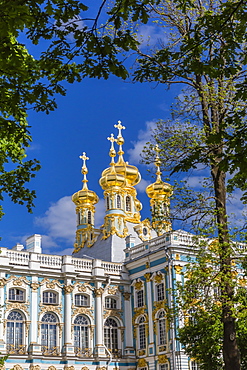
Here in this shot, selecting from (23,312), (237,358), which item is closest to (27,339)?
(23,312)

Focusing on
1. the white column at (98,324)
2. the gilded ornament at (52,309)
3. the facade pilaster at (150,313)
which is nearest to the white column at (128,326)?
the white column at (98,324)

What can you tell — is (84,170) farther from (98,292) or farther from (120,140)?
(98,292)

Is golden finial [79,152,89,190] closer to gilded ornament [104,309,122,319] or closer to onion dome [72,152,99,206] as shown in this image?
onion dome [72,152,99,206]

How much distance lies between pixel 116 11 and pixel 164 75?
1.25 metres

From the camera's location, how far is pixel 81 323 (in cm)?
3278

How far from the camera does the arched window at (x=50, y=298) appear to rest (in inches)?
1265

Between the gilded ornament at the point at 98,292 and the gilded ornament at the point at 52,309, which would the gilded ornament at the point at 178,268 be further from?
the gilded ornament at the point at 52,309

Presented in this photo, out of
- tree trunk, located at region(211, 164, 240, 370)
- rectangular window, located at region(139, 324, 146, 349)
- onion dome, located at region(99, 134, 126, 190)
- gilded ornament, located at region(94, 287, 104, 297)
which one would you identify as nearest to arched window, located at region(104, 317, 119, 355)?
rectangular window, located at region(139, 324, 146, 349)

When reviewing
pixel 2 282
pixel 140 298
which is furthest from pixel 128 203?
pixel 2 282

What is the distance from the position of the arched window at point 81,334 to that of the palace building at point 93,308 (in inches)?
2.1

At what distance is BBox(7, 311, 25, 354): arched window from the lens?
30.2m

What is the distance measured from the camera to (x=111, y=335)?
110ft

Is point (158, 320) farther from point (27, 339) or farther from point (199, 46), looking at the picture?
point (199, 46)

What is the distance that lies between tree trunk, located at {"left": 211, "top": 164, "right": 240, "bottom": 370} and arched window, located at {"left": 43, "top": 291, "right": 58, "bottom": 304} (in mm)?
18958
